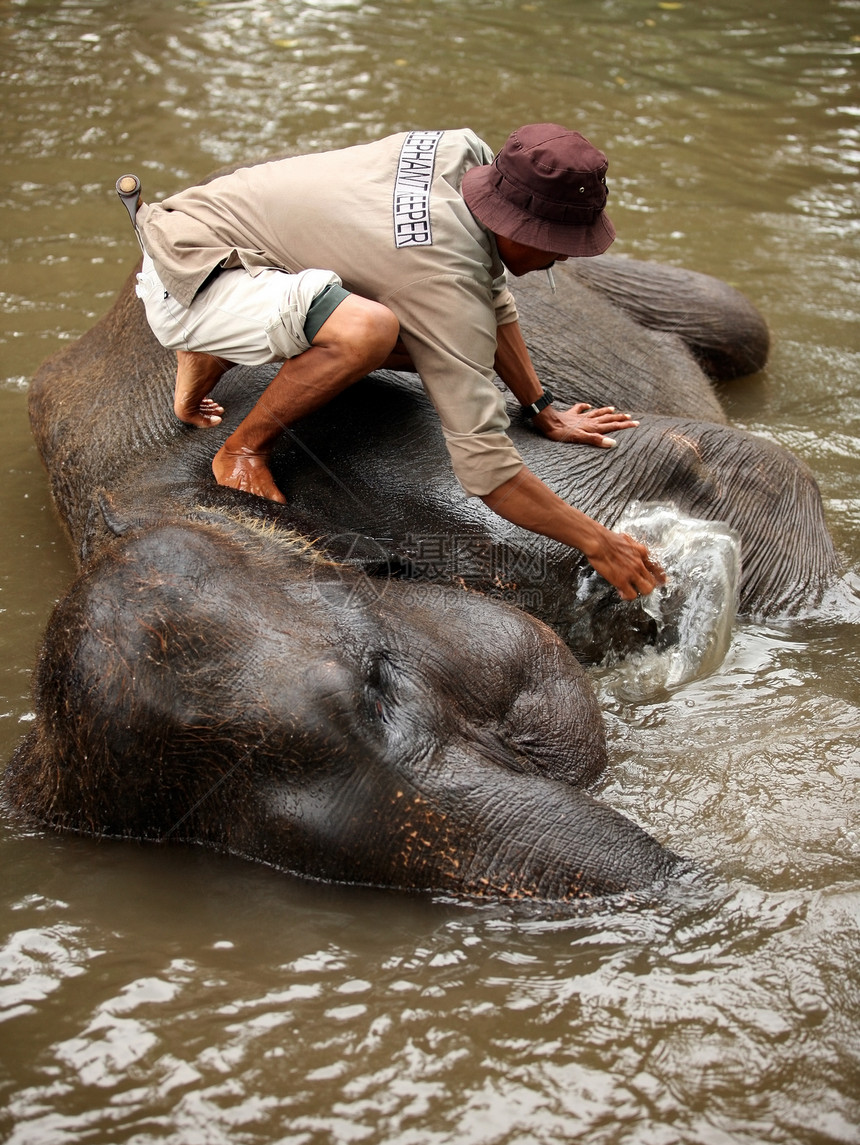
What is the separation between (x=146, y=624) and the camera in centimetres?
328

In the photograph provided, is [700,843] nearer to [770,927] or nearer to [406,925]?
[770,927]

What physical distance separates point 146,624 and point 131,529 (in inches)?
25.5

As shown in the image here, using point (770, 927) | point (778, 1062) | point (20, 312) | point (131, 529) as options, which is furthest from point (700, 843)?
point (20, 312)

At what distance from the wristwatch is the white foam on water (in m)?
0.51

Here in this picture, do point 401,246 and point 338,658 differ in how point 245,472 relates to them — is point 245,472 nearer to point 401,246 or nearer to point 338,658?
point 401,246

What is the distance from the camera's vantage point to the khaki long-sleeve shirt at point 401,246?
387cm

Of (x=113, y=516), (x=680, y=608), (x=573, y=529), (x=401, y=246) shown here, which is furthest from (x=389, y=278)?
(x=680, y=608)

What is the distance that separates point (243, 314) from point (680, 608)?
1.86 metres

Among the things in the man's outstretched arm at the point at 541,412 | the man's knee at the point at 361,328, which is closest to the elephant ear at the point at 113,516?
the man's knee at the point at 361,328

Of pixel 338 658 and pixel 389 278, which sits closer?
pixel 338 658

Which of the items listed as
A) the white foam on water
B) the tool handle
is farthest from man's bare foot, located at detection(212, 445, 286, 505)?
the white foam on water

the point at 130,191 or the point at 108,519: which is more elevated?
the point at 130,191

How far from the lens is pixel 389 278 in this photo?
393 centimetres

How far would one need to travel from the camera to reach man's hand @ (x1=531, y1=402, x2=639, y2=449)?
4559mm
